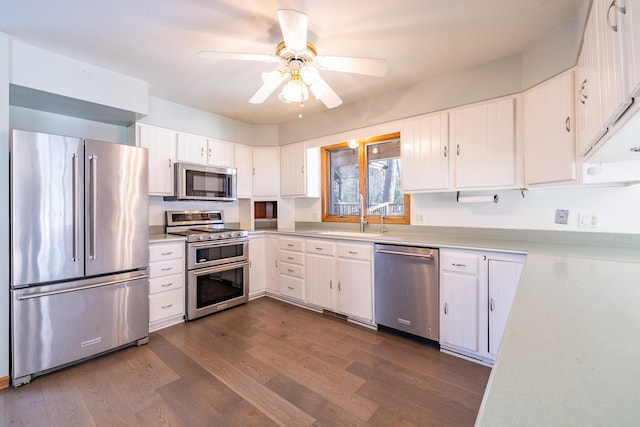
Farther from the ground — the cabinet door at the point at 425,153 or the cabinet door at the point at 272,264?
the cabinet door at the point at 425,153

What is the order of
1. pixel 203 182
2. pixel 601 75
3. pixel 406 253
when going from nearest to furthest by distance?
1. pixel 601 75
2. pixel 406 253
3. pixel 203 182

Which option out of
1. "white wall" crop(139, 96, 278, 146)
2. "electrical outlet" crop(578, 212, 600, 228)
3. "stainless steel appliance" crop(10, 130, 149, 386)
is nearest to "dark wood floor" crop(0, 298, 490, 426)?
"stainless steel appliance" crop(10, 130, 149, 386)

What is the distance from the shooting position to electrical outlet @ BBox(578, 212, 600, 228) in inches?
81.2

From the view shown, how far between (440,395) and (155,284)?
104 inches

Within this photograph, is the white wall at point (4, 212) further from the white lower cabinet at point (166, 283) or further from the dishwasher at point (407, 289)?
the dishwasher at point (407, 289)

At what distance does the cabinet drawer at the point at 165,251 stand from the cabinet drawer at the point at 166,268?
4 centimetres

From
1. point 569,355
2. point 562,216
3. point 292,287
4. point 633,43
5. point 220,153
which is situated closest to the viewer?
point 569,355

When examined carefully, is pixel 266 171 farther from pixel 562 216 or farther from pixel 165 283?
pixel 562 216

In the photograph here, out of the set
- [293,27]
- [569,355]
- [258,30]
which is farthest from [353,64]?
[569,355]

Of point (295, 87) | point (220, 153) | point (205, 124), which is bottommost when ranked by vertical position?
point (220, 153)

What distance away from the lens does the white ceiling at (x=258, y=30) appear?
5.66ft

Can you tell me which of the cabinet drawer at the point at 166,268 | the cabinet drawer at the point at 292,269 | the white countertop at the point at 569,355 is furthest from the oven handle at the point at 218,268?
the white countertop at the point at 569,355

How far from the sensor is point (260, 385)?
6.25ft

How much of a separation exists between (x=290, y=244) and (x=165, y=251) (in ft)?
4.51
